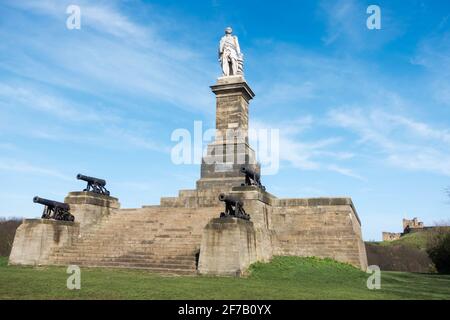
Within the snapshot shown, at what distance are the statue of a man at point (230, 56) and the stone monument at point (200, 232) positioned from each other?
5.19m

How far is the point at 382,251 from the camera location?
1713 inches

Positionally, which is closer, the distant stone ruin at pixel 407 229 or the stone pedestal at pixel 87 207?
the stone pedestal at pixel 87 207

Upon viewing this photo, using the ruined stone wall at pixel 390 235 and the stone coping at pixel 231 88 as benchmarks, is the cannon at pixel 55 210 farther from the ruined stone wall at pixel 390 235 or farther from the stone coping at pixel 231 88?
the ruined stone wall at pixel 390 235

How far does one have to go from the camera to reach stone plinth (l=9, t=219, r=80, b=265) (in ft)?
54.0

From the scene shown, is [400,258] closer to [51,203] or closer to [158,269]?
[158,269]

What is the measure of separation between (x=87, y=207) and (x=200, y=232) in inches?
225

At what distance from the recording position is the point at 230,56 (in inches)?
966

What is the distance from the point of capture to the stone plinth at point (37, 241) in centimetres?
1647

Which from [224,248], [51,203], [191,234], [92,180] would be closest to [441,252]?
[191,234]

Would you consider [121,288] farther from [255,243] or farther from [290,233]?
[290,233]

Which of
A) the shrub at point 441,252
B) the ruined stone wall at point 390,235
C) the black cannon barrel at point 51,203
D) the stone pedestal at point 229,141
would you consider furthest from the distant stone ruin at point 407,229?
the black cannon barrel at point 51,203

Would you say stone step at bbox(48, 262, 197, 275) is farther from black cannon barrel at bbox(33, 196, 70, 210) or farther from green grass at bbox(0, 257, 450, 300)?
black cannon barrel at bbox(33, 196, 70, 210)

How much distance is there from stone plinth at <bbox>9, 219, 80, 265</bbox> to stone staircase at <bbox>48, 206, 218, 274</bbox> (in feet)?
1.11
